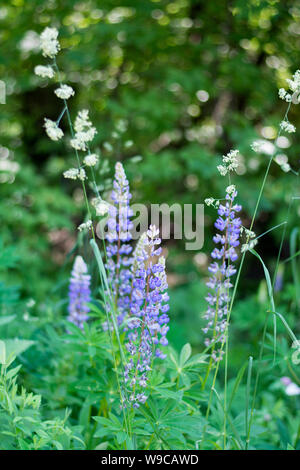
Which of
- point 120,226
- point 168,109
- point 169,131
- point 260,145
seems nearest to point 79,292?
point 120,226

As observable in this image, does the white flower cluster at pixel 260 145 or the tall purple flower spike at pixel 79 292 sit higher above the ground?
the white flower cluster at pixel 260 145

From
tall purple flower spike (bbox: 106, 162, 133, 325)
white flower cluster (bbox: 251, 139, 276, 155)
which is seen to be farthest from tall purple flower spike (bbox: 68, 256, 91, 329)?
white flower cluster (bbox: 251, 139, 276, 155)

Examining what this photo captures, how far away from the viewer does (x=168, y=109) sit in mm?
3518

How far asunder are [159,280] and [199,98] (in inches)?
121

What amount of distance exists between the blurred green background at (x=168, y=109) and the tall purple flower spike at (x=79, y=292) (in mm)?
1042

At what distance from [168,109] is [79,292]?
84.5 inches

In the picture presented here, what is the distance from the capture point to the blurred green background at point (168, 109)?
329 centimetres

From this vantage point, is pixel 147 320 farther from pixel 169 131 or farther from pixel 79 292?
pixel 169 131

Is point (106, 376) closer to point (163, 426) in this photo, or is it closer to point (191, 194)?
point (163, 426)

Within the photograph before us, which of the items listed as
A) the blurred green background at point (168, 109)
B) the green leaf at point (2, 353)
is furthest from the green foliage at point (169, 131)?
the green leaf at point (2, 353)

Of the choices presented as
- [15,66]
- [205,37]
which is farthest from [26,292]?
[205,37]

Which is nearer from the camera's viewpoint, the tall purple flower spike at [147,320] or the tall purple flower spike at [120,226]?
the tall purple flower spike at [147,320]

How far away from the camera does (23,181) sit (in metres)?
3.88

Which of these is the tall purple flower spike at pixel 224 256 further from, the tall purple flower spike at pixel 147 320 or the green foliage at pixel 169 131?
the green foliage at pixel 169 131
